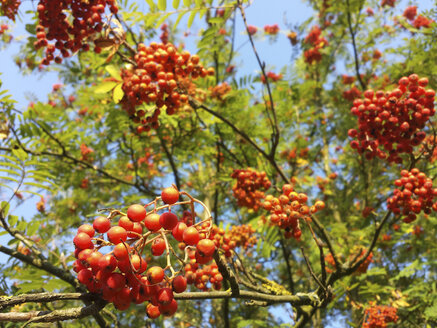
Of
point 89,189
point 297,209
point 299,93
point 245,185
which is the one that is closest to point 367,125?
point 297,209

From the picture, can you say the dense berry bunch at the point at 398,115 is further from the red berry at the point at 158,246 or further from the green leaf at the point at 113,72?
the red berry at the point at 158,246

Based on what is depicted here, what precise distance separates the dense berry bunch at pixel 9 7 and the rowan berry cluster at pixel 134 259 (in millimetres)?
3634

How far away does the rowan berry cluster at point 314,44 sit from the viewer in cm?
992

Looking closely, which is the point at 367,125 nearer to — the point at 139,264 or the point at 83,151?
the point at 139,264

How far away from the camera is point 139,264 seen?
3.89 feet

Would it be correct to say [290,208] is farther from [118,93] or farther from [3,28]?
[3,28]

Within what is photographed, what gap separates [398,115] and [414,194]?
0.77 metres

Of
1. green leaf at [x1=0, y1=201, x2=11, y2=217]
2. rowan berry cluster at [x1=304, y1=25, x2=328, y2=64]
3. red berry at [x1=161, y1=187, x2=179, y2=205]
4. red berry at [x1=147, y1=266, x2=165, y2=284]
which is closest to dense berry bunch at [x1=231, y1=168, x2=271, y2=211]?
green leaf at [x1=0, y1=201, x2=11, y2=217]

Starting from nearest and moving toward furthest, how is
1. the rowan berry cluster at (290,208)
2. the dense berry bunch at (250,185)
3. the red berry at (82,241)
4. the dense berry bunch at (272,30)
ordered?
the red berry at (82,241)
the rowan berry cluster at (290,208)
the dense berry bunch at (250,185)
the dense berry bunch at (272,30)

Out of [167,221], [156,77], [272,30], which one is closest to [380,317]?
[156,77]

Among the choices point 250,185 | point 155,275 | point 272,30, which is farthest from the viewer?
point 272,30

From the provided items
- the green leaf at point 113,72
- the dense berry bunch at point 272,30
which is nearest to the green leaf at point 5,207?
the green leaf at point 113,72

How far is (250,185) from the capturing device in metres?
4.35

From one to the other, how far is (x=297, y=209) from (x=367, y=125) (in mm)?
1292
